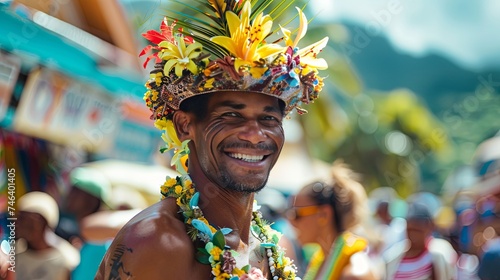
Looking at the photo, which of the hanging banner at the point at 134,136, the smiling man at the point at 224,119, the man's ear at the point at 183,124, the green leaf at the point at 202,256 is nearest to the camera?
the green leaf at the point at 202,256

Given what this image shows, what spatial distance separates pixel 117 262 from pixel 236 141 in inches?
28.5

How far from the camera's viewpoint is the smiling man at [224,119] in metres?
3.25

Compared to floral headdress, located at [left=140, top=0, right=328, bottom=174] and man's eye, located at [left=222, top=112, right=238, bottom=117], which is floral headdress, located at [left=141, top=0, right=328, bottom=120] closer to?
floral headdress, located at [left=140, top=0, right=328, bottom=174]

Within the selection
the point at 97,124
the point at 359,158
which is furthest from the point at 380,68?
the point at 97,124

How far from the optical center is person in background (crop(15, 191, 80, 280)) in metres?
5.87

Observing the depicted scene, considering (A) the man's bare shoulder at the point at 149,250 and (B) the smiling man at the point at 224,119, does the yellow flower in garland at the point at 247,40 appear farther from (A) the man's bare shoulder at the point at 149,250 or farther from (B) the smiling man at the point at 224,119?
(A) the man's bare shoulder at the point at 149,250

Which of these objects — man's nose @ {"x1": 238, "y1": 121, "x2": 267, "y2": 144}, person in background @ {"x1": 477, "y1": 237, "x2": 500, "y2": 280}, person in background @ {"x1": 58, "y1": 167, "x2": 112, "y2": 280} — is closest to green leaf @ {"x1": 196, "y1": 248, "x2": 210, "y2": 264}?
man's nose @ {"x1": 238, "y1": 121, "x2": 267, "y2": 144}

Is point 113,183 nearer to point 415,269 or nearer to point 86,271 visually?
point 86,271

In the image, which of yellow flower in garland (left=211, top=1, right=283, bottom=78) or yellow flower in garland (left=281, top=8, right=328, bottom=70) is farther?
yellow flower in garland (left=281, top=8, right=328, bottom=70)

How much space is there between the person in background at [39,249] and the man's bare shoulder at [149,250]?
292 centimetres

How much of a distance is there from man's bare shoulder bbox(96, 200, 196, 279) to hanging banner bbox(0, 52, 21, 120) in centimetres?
489

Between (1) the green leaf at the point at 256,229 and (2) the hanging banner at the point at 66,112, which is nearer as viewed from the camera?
(1) the green leaf at the point at 256,229

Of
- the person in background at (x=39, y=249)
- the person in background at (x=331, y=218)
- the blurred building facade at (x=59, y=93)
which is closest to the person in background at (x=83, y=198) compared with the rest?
the person in background at (x=39, y=249)

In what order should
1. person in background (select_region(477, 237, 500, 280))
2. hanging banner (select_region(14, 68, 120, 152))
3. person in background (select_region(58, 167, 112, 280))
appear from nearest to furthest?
person in background (select_region(477, 237, 500, 280)) → person in background (select_region(58, 167, 112, 280)) → hanging banner (select_region(14, 68, 120, 152))
